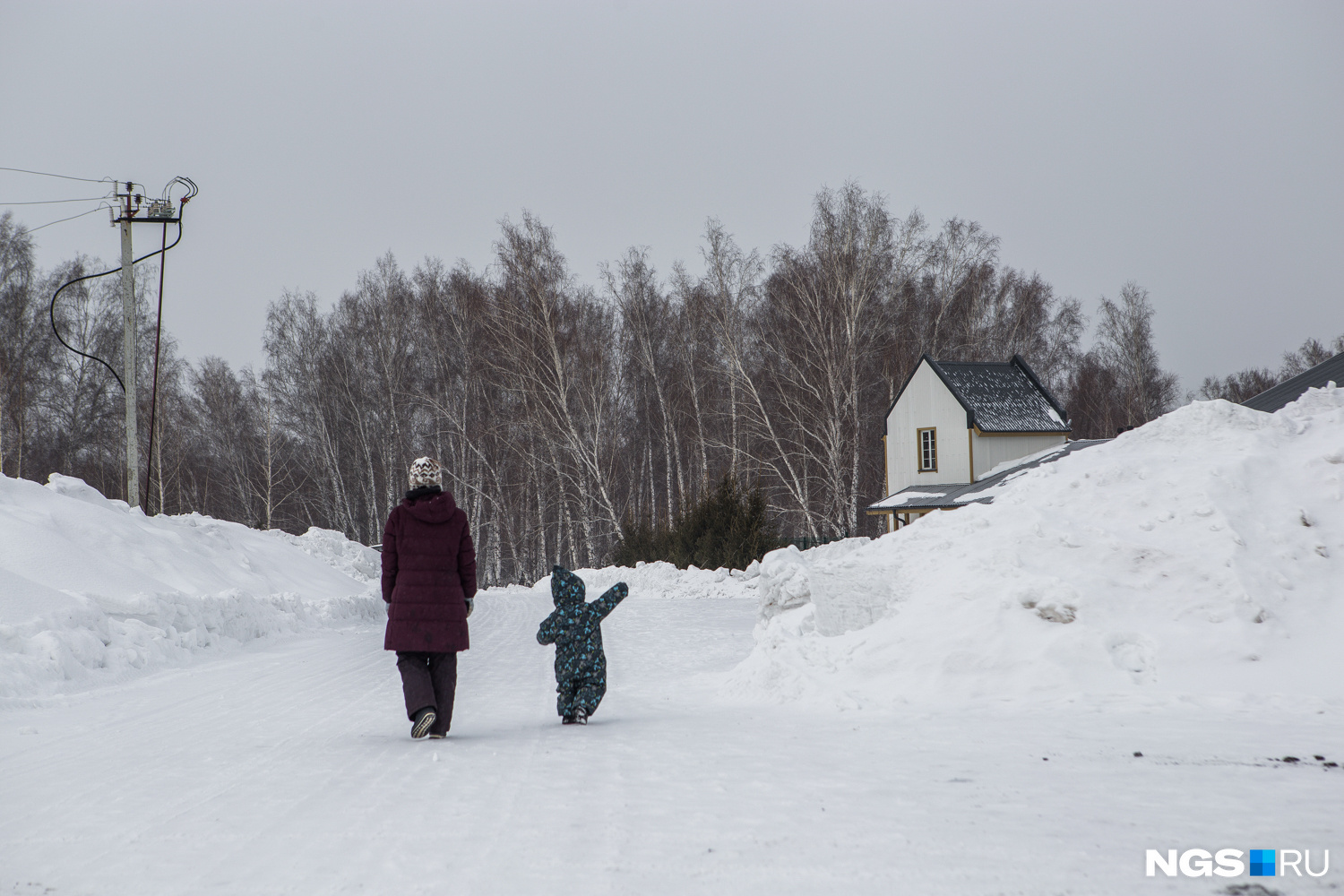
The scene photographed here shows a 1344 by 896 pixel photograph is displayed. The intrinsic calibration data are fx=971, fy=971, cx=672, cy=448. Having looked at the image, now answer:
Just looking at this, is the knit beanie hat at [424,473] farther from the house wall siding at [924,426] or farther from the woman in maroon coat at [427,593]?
the house wall siding at [924,426]

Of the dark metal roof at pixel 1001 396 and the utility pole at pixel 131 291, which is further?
the dark metal roof at pixel 1001 396

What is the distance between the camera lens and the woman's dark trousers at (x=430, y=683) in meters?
5.69

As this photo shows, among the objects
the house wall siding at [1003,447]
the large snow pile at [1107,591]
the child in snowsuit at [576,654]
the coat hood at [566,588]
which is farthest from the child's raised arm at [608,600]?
the house wall siding at [1003,447]

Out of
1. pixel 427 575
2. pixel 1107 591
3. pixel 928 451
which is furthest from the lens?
pixel 928 451

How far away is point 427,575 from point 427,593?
4.4 inches

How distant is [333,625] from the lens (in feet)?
48.0

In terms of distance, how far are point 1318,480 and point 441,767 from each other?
25.9ft

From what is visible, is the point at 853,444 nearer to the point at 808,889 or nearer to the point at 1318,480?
the point at 1318,480

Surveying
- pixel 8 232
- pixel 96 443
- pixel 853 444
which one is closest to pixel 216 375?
pixel 96 443

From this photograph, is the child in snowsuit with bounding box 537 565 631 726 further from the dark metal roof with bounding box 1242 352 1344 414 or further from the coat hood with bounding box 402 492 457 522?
the dark metal roof with bounding box 1242 352 1344 414

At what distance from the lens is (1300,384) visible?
62.7 ft

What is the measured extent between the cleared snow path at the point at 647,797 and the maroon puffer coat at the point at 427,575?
62cm

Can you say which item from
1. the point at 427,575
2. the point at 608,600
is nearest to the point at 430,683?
the point at 427,575

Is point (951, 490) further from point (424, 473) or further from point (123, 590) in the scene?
point (424, 473)
